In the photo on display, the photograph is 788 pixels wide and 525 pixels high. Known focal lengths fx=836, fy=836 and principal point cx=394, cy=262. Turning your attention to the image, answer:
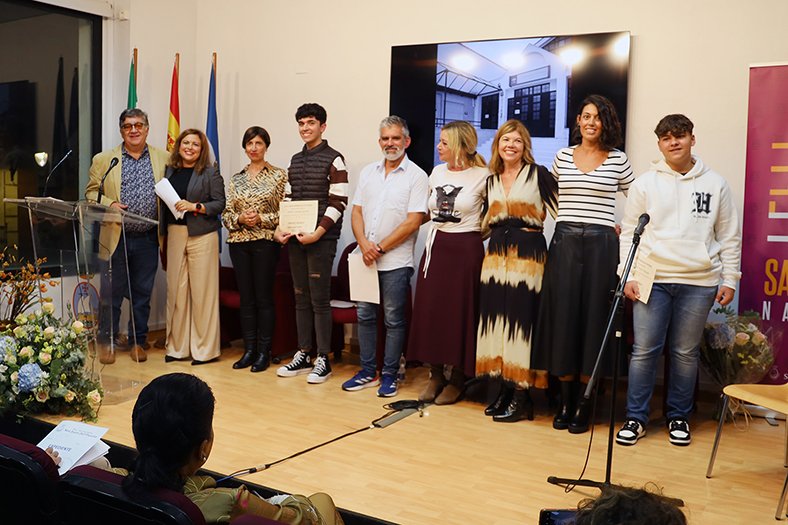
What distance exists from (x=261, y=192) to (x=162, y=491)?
12.9ft

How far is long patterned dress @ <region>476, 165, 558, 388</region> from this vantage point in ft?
14.8

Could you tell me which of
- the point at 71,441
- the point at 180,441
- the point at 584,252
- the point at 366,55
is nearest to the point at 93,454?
the point at 71,441

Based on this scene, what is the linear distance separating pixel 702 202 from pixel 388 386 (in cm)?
212

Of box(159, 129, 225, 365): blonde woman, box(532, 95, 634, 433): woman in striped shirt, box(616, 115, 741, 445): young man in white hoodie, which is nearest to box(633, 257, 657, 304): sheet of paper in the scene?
box(616, 115, 741, 445): young man in white hoodie

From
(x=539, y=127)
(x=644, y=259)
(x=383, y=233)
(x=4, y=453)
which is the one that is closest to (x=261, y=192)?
(x=383, y=233)

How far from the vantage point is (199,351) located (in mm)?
5828

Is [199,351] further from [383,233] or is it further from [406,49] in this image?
[406,49]

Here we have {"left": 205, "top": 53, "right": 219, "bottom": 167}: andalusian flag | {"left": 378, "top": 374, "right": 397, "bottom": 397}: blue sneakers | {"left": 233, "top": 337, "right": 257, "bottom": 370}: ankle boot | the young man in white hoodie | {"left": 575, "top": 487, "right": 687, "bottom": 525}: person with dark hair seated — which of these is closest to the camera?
{"left": 575, "top": 487, "right": 687, "bottom": 525}: person with dark hair seated

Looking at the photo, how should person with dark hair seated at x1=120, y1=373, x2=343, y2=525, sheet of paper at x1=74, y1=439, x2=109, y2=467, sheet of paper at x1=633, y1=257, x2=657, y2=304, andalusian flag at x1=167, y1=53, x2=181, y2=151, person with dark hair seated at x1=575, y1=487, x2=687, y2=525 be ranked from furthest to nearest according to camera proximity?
andalusian flag at x1=167, y1=53, x2=181, y2=151, sheet of paper at x1=633, y1=257, x2=657, y2=304, sheet of paper at x1=74, y1=439, x2=109, y2=467, person with dark hair seated at x1=120, y1=373, x2=343, y2=525, person with dark hair seated at x1=575, y1=487, x2=687, y2=525

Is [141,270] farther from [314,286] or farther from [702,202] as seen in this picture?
[702,202]

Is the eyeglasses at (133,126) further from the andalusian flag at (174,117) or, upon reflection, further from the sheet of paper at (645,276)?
the sheet of paper at (645,276)

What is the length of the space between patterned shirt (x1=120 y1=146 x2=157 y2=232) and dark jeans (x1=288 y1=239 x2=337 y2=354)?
3.78 ft

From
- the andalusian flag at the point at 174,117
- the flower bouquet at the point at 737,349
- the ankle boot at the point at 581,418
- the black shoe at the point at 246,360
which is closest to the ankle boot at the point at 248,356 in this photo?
the black shoe at the point at 246,360

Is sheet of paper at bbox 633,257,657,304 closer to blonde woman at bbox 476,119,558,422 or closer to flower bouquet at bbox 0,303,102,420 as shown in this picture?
blonde woman at bbox 476,119,558,422
